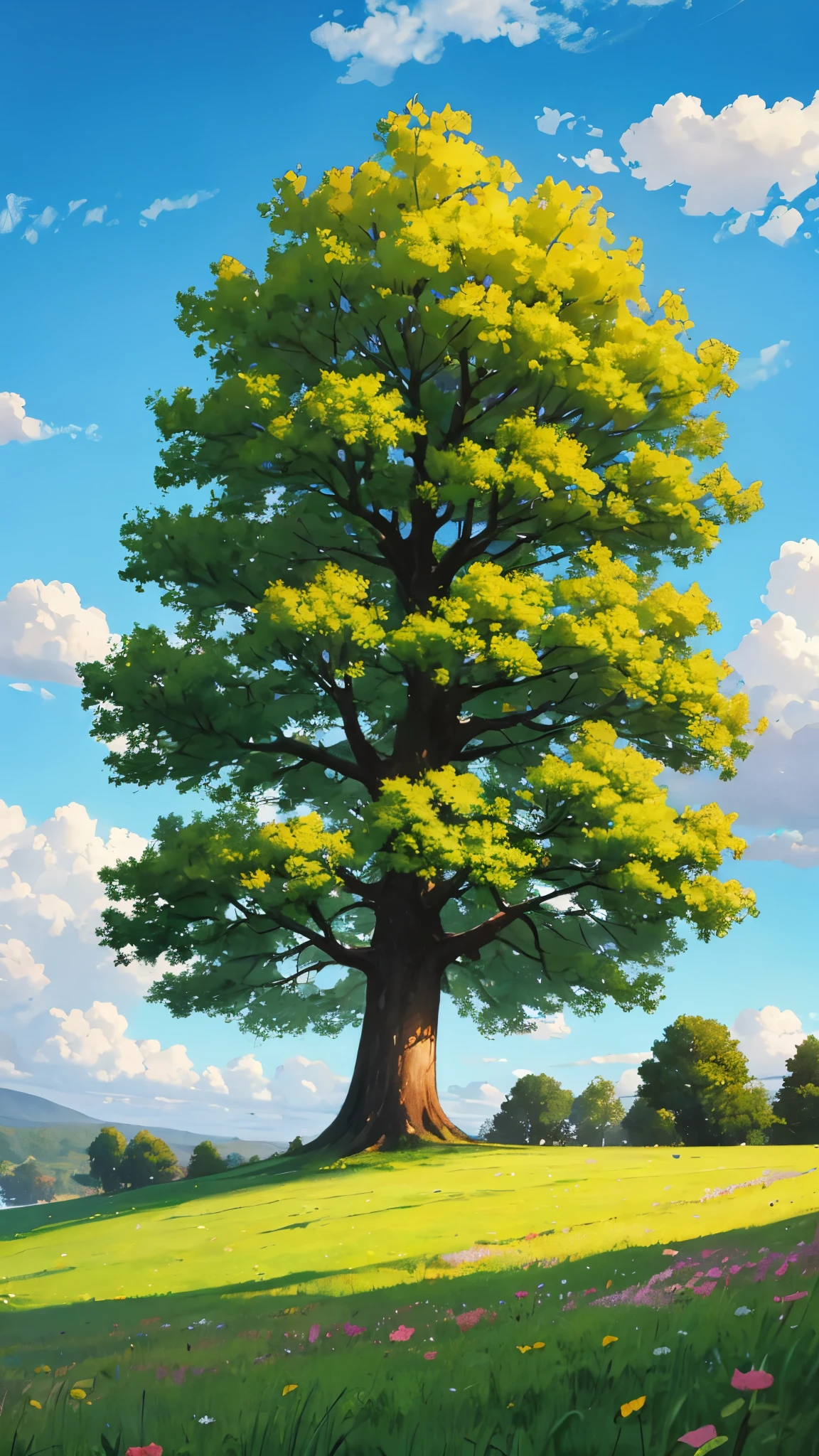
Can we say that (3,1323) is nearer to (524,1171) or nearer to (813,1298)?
(524,1171)

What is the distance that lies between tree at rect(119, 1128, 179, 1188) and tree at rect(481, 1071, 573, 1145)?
15338 millimetres

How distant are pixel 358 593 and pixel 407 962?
6606mm

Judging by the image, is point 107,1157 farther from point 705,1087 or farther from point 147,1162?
point 705,1087

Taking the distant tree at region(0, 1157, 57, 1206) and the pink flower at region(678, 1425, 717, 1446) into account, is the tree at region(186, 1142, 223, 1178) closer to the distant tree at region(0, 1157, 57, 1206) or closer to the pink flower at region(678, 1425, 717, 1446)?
the pink flower at region(678, 1425, 717, 1446)

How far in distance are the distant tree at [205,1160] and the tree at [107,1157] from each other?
9.09m

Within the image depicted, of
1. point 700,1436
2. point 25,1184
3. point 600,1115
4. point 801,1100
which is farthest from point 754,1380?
point 25,1184

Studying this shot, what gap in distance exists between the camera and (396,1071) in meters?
17.9

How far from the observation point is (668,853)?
632 inches

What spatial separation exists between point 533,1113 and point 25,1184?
201 feet

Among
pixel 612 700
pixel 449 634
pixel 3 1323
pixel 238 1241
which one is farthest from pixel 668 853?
pixel 3 1323

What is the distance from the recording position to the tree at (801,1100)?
104 ft

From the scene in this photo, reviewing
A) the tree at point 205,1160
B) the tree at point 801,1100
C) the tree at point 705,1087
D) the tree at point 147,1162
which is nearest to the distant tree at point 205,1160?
the tree at point 205,1160

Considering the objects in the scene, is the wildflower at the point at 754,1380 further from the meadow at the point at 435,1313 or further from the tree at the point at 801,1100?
the tree at the point at 801,1100

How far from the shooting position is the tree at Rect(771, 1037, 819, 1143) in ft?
104
